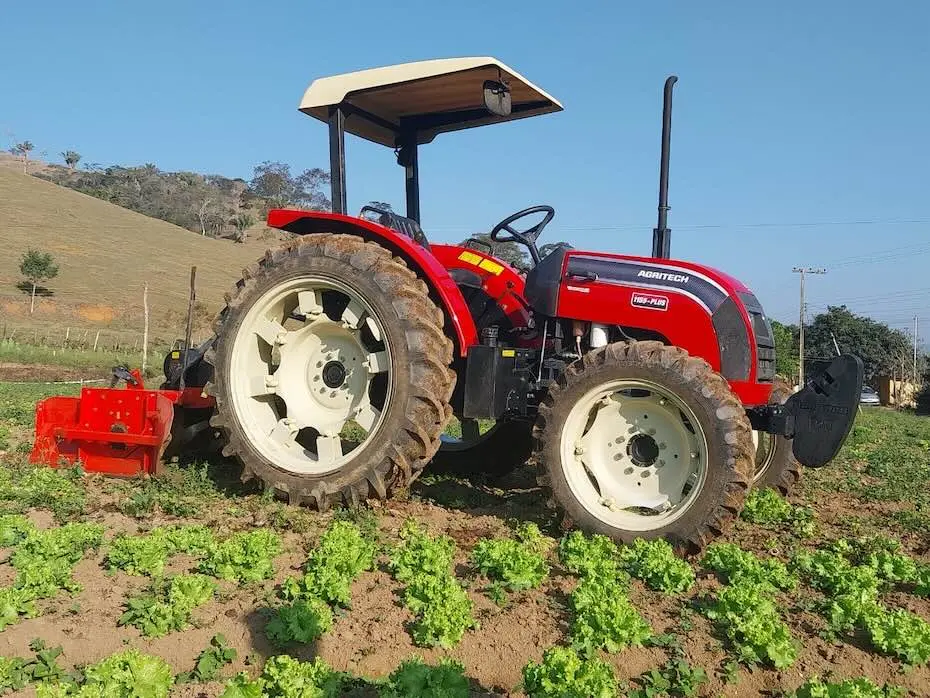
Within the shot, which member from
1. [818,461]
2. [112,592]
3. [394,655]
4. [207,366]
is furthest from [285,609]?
[207,366]

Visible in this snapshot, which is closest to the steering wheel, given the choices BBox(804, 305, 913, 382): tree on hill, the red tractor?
the red tractor

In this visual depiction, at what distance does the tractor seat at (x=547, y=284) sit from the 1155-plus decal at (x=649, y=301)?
47cm

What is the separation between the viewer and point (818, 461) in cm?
407

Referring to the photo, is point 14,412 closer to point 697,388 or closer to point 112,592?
point 112,592

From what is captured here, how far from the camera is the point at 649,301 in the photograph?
4516mm

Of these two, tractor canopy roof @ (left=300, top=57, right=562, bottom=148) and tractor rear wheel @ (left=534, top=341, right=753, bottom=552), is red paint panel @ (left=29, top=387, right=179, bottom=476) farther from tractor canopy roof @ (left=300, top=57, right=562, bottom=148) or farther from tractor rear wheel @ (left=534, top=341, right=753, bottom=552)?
tractor rear wheel @ (left=534, top=341, right=753, bottom=552)

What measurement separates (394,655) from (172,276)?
163ft

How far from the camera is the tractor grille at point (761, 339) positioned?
14.8 feet

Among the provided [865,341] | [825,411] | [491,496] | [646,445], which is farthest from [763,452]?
[865,341]

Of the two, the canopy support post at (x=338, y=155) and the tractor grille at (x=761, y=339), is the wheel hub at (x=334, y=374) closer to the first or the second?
the canopy support post at (x=338, y=155)

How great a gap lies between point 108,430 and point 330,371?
5.64 feet

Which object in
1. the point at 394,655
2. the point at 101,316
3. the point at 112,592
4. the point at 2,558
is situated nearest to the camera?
the point at 394,655

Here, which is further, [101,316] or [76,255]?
[76,255]

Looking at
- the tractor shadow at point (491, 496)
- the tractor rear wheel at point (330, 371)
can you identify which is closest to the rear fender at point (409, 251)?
the tractor rear wheel at point (330, 371)
